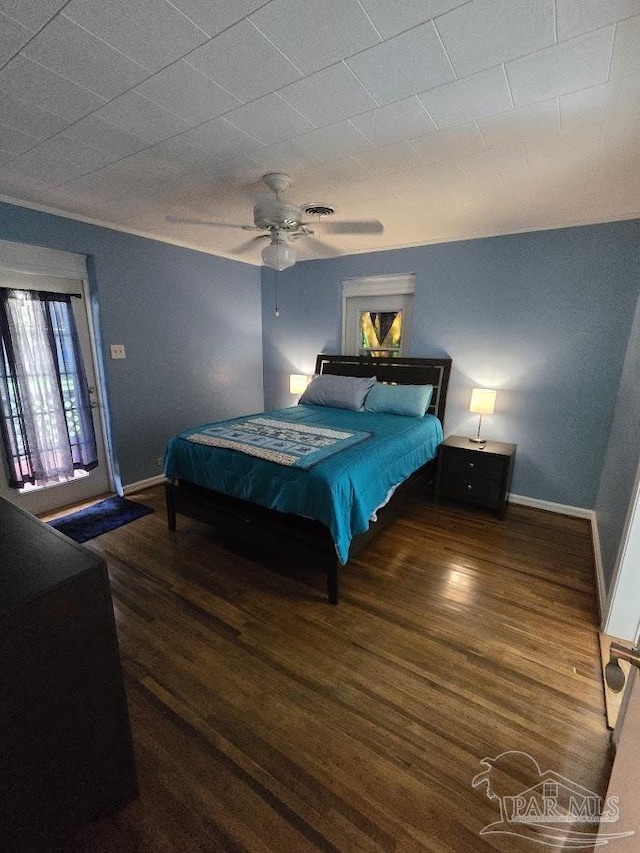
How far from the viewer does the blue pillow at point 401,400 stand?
338cm

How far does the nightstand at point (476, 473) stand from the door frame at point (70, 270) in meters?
3.18

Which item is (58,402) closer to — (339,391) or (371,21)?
(339,391)

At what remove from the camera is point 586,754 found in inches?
52.2

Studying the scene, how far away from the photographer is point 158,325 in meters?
3.57

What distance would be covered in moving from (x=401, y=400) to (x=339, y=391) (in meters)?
0.65

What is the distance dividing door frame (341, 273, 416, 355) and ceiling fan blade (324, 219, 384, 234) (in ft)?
2.53

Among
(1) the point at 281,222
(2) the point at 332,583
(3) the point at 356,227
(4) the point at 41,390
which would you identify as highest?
(3) the point at 356,227

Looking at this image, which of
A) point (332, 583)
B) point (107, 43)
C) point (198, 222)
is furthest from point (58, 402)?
point (332, 583)

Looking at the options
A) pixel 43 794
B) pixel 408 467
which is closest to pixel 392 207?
pixel 408 467

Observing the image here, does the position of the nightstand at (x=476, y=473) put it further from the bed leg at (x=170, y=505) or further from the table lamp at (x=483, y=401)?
the bed leg at (x=170, y=505)

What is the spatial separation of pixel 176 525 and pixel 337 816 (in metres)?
2.21

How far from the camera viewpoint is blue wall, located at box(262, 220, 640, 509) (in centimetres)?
282

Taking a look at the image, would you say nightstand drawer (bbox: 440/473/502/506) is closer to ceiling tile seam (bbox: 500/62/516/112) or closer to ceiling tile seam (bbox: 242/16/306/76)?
ceiling tile seam (bbox: 500/62/516/112)

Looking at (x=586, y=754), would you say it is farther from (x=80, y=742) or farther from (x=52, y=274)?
(x=52, y=274)
